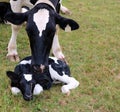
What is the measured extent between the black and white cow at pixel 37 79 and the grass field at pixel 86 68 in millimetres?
80

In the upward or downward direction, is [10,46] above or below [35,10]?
below

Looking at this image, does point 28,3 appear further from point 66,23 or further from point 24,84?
point 24,84

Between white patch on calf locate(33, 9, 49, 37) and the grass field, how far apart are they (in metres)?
0.77

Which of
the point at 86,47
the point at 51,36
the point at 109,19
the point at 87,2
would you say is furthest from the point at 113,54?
the point at 87,2

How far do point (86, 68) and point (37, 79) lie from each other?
3.42 ft

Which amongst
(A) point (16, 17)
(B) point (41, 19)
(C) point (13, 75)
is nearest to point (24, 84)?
(C) point (13, 75)

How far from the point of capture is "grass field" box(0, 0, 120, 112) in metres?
3.96

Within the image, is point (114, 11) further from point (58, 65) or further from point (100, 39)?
point (58, 65)

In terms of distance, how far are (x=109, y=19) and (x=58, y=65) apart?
11.8ft

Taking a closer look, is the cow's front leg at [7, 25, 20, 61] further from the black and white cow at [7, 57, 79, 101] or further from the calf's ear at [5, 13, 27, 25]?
the calf's ear at [5, 13, 27, 25]

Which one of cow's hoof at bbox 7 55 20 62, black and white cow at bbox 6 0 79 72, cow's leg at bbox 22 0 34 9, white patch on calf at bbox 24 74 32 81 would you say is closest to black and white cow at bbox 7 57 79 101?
white patch on calf at bbox 24 74 32 81

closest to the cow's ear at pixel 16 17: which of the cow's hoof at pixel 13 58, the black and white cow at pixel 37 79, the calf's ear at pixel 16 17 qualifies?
the calf's ear at pixel 16 17

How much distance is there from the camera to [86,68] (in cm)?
496

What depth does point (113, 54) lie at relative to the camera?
5574 millimetres
